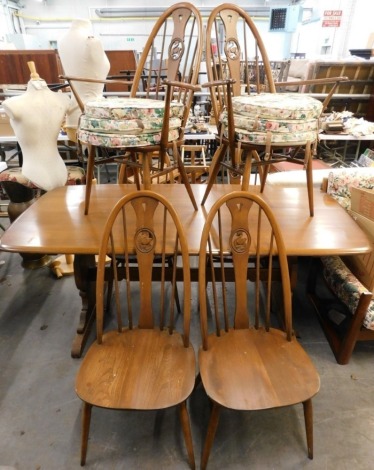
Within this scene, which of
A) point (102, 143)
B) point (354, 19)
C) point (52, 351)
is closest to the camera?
point (102, 143)

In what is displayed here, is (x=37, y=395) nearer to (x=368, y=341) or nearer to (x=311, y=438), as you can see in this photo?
(x=311, y=438)

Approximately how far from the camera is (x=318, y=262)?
190 cm

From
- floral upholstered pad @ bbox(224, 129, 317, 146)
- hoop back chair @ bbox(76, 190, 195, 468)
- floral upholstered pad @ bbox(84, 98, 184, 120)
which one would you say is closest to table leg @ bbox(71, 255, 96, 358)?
hoop back chair @ bbox(76, 190, 195, 468)

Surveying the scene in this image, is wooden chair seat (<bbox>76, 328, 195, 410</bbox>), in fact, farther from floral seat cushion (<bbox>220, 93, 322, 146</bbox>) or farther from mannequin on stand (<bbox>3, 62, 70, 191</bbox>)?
mannequin on stand (<bbox>3, 62, 70, 191</bbox>)

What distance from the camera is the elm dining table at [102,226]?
134 centimetres

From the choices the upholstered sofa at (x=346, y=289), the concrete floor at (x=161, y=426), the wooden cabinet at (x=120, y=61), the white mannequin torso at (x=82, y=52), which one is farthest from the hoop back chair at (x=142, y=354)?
the wooden cabinet at (x=120, y=61)

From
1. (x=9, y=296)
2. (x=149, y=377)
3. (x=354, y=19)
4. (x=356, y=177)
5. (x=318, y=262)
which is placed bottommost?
(x=9, y=296)

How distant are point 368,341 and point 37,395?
5.39 ft

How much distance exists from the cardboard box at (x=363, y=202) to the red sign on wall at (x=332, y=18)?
506 centimetres

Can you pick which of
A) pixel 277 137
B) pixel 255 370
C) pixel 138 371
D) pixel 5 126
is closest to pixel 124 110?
pixel 277 137

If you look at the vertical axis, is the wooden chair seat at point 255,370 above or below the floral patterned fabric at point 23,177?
below

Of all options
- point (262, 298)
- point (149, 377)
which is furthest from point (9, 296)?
point (262, 298)

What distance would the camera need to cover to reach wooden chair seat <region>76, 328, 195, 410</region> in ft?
3.25

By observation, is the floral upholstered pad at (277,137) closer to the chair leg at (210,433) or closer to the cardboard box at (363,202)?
the cardboard box at (363,202)
